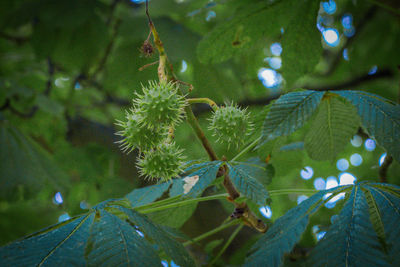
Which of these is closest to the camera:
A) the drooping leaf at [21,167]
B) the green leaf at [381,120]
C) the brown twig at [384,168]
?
the green leaf at [381,120]

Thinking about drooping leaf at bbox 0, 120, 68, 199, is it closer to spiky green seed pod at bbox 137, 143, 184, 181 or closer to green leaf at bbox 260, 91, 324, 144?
spiky green seed pod at bbox 137, 143, 184, 181

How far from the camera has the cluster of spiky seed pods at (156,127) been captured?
126 cm

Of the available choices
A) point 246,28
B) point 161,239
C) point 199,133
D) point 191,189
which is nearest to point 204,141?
point 199,133

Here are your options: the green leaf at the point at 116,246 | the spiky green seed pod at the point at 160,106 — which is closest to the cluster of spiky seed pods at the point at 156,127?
the spiky green seed pod at the point at 160,106

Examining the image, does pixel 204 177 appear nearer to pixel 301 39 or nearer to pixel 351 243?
pixel 351 243

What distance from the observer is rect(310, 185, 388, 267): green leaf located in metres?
0.74

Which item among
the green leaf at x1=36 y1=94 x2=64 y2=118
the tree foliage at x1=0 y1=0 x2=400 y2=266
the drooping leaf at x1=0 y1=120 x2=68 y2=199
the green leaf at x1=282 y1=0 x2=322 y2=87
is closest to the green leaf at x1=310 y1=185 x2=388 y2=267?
the tree foliage at x1=0 y1=0 x2=400 y2=266

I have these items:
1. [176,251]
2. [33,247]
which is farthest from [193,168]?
[33,247]

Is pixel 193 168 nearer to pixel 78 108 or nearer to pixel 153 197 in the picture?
pixel 153 197

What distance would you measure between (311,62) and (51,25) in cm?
169

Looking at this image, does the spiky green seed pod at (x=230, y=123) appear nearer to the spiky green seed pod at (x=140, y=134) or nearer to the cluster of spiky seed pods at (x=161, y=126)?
the cluster of spiky seed pods at (x=161, y=126)

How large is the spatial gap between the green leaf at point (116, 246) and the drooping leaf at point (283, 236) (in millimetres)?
276

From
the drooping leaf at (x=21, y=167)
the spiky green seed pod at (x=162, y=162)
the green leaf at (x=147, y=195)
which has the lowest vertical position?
the green leaf at (x=147, y=195)

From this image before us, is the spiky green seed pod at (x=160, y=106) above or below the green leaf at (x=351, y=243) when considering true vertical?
above
